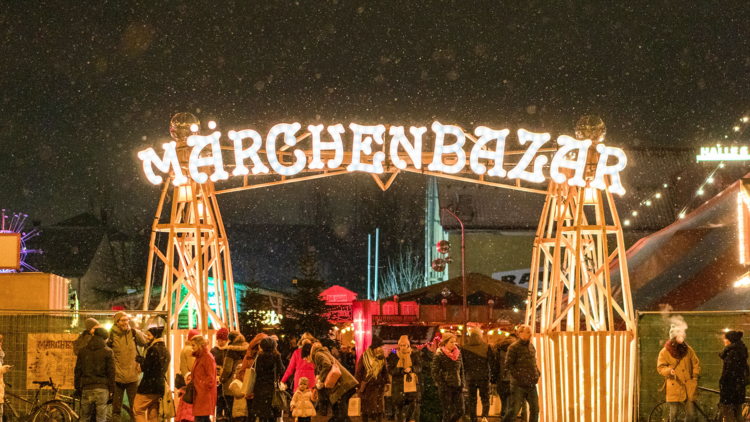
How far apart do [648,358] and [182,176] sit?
8493 millimetres

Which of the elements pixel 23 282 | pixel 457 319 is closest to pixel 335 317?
pixel 457 319

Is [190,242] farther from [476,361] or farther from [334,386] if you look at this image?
[476,361]

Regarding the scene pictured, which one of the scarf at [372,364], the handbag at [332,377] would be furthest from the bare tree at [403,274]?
the handbag at [332,377]

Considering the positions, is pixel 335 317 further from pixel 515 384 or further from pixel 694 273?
pixel 515 384

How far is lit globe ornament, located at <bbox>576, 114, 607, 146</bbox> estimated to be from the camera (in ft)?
47.1

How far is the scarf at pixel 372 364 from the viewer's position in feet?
39.5

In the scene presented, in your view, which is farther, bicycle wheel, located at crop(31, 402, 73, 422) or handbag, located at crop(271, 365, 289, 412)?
bicycle wheel, located at crop(31, 402, 73, 422)

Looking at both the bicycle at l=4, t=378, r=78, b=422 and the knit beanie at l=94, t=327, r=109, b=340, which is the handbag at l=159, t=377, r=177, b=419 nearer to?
the knit beanie at l=94, t=327, r=109, b=340

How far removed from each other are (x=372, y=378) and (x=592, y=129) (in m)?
6.07

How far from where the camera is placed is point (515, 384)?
12477 mm

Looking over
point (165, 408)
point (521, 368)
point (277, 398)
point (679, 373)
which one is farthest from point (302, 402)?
point (679, 373)

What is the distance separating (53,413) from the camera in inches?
470

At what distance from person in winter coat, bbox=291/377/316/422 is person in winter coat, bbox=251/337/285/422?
0.33m

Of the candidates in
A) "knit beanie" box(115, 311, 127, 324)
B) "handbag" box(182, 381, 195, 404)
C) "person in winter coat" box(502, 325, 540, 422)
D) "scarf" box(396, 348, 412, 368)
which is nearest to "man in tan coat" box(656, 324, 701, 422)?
"person in winter coat" box(502, 325, 540, 422)
